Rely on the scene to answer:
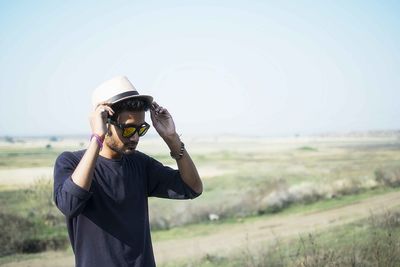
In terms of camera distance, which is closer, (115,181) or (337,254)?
(115,181)

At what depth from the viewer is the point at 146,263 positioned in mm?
2541

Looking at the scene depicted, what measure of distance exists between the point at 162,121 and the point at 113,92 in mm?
440

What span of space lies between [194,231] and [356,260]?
9.77 metres

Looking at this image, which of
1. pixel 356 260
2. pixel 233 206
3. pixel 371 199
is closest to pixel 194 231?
pixel 233 206

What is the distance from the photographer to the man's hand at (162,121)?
289 centimetres

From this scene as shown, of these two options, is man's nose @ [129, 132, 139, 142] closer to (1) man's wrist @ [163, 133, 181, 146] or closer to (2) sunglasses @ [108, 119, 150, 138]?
(2) sunglasses @ [108, 119, 150, 138]

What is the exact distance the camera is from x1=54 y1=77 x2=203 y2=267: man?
2307 millimetres

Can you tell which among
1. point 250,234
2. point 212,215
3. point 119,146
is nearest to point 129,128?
point 119,146

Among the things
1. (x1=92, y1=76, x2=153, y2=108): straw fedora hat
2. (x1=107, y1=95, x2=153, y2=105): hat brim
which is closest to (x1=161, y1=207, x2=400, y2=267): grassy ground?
(x1=107, y1=95, x2=153, y2=105): hat brim

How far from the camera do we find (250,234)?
1395 centimetres

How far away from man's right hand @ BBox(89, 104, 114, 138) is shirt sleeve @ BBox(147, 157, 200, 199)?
52 cm

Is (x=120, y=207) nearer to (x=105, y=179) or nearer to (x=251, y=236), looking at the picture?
(x=105, y=179)

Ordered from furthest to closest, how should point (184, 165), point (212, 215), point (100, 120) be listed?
point (212, 215), point (184, 165), point (100, 120)

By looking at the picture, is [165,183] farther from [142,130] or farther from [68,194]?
[68,194]
